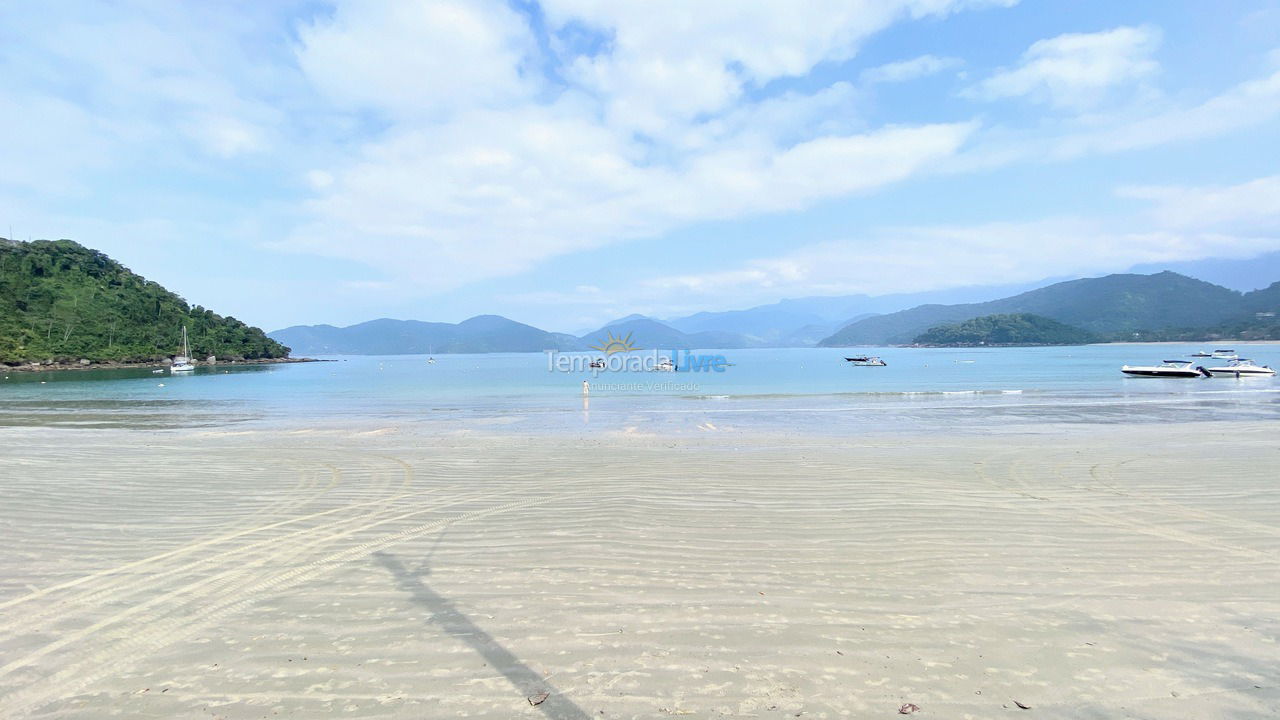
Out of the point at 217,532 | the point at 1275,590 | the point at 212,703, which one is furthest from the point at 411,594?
the point at 1275,590

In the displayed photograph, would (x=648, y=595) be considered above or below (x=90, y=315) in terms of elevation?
below

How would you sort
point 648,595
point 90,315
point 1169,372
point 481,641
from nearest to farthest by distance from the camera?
1. point 481,641
2. point 648,595
3. point 1169,372
4. point 90,315

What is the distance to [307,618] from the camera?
15.2 feet

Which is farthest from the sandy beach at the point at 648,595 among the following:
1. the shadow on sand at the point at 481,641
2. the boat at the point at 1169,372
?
the boat at the point at 1169,372

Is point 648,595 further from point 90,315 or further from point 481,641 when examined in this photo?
point 90,315

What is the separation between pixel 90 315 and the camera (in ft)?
389

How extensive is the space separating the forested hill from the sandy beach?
128m

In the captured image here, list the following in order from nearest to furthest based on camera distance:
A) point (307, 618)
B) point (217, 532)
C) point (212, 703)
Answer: point (212, 703) → point (307, 618) → point (217, 532)

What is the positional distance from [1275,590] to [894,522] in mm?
3270

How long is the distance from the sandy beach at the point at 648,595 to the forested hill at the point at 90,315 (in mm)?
128258

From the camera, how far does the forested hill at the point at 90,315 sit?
103 meters

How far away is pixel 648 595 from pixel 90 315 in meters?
161

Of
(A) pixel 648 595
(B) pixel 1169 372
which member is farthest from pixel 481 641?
(B) pixel 1169 372

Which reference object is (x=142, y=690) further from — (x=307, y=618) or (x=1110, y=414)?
(x=1110, y=414)
